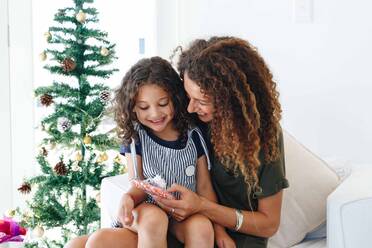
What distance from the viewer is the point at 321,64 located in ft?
8.00

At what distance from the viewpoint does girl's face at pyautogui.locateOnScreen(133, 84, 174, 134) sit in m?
1.45

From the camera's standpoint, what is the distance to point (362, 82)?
7.70 ft

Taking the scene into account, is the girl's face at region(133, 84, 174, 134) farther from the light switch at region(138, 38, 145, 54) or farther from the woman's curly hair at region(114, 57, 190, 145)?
the light switch at region(138, 38, 145, 54)

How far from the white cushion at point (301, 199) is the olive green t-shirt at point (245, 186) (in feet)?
0.62

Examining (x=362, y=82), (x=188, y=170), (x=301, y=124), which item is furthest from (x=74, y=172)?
(x=362, y=82)

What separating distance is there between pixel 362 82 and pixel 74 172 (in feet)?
4.43

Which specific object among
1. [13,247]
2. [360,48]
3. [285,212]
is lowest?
[13,247]

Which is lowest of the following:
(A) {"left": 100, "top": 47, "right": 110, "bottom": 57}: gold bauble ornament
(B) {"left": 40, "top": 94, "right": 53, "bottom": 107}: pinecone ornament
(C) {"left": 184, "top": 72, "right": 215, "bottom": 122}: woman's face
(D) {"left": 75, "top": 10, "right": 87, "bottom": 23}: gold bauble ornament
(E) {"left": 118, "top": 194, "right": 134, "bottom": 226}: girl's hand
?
(E) {"left": 118, "top": 194, "right": 134, "bottom": 226}: girl's hand

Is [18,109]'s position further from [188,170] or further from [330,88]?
[330,88]

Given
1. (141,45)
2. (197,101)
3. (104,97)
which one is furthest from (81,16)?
(141,45)

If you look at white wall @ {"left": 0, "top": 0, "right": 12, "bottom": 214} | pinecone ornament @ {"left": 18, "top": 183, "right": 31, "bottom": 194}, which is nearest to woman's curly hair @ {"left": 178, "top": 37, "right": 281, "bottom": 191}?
pinecone ornament @ {"left": 18, "top": 183, "right": 31, "bottom": 194}

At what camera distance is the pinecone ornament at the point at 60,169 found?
2.05 meters

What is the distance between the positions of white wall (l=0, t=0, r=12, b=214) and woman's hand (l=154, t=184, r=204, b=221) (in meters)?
1.28

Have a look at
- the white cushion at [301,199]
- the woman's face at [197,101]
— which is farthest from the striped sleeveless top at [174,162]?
the white cushion at [301,199]
